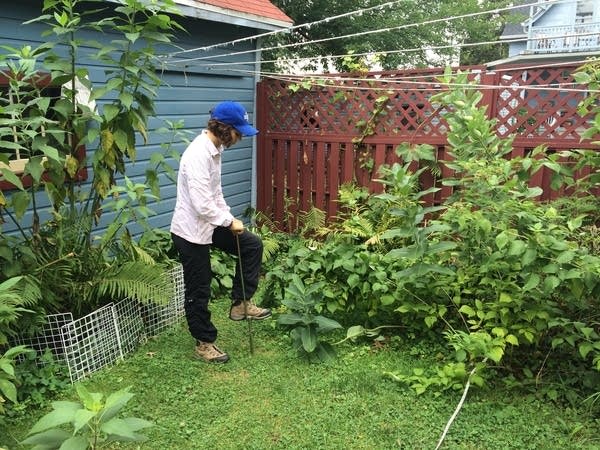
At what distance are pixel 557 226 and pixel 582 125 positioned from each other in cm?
219

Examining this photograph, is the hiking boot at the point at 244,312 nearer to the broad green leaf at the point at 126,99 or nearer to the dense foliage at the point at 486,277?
the dense foliage at the point at 486,277

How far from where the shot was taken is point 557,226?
315 centimetres

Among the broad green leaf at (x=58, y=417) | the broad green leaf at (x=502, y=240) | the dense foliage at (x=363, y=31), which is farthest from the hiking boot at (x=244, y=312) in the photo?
the dense foliage at (x=363, y=31)

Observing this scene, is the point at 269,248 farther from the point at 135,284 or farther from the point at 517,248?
the point at 517,248

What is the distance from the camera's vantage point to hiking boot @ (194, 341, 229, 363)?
150 inches

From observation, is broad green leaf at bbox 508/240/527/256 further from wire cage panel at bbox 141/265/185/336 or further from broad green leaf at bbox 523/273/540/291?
wire cage panel at bbox 141/265/185/336

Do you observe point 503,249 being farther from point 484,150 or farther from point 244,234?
point 244,234

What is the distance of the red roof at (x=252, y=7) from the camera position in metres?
5.79

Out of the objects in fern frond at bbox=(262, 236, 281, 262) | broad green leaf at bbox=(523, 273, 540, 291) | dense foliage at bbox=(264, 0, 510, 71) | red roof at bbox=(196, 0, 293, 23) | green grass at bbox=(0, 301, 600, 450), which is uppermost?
dense foliage at bbox=(264, 0, 510, 71)

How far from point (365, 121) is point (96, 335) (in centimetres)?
384

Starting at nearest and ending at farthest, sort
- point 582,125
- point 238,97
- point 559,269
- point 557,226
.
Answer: point 559,269 → point 557,226 → point 582,125 → point 238,97

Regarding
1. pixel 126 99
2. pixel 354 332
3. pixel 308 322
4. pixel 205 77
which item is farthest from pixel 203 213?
pixel 205 77

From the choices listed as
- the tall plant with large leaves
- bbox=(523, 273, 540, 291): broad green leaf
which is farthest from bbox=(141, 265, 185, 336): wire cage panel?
bbox=(523, 273, 540, 291): broad green leaf

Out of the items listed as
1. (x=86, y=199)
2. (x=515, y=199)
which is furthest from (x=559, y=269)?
(x=86, y=199)
